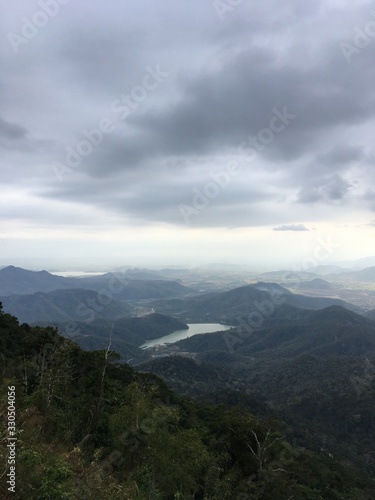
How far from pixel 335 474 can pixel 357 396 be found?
60.0m

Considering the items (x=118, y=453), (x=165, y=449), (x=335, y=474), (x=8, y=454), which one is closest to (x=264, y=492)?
(x=165, y=449)

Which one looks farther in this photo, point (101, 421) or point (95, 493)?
point (101, 421)

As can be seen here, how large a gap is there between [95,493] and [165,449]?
7.51 meters

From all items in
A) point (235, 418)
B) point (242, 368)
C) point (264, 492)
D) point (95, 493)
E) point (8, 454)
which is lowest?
point (242, 368)

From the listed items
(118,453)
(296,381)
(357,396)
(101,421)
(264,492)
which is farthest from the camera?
(296,381)

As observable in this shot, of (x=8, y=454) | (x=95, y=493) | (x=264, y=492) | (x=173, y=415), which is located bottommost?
(x=264, y=492)

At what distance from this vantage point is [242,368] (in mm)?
150375

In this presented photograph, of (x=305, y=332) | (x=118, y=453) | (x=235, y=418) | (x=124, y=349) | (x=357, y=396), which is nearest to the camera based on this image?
(x=118, y=453)

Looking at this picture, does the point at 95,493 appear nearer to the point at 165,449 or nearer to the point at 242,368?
the point at 165,449

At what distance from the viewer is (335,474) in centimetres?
4194

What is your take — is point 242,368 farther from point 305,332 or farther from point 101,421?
point 101,421

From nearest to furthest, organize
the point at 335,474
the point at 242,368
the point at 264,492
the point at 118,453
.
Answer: the point at 118,453, the point at 264,492, the point at 335,474, the point at 242,368

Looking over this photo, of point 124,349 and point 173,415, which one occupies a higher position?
point 173,415

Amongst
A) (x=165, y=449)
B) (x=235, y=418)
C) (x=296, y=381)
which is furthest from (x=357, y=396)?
(x=165, y=449)
